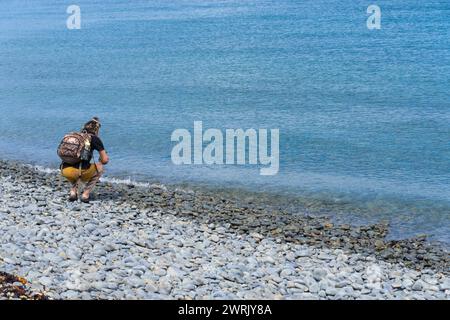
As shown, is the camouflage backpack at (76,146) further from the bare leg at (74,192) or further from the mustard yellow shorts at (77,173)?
the bare leg at (74,192)

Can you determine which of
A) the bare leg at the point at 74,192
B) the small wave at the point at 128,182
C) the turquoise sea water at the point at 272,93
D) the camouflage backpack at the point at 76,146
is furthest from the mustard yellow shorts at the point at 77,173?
the turquoise sea water at the point at 272,93

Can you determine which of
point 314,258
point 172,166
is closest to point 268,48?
point 172,166

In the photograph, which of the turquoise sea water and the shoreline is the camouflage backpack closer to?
the shoreline

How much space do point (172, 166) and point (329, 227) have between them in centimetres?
930

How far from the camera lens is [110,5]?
96.2 metres

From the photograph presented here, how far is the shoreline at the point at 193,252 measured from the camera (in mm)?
15320

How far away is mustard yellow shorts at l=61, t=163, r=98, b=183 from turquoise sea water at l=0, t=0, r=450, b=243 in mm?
7354

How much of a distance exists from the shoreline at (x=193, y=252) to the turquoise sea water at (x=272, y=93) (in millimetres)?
3214

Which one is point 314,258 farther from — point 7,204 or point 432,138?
point 432,138

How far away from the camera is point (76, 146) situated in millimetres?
20047

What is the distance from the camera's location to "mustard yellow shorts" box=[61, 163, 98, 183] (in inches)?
814

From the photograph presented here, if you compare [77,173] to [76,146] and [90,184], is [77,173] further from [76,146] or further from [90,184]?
[76,146]

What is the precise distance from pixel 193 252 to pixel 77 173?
476 centimetres

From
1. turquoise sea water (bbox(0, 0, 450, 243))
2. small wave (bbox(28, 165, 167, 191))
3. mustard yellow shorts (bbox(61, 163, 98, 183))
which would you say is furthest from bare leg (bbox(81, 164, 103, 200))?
turquoise sea water (bbox(0, 0, 450, 243))
